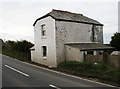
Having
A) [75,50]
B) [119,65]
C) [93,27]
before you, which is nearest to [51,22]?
[75,50]

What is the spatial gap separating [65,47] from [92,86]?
1011 cm

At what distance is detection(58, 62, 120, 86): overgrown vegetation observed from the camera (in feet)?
37.6

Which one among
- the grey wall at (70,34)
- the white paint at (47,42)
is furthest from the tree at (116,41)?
the white paint at (47,42)

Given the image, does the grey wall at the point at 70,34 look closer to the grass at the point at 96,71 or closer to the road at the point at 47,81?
the grass at the point at 96,71

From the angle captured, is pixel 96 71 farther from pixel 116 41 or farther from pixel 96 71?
pixel 116 41

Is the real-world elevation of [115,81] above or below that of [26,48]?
below

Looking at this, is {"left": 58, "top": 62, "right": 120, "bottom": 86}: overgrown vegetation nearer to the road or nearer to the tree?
the road

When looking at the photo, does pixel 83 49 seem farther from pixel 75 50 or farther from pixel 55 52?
pixel 55 52

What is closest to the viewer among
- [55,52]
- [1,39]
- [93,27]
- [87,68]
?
[87,68]

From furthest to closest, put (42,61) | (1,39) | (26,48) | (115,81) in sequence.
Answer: (1,39)
(26,48)
(42,61)
(115,81)

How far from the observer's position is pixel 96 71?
13.2m

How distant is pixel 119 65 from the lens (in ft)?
43.8

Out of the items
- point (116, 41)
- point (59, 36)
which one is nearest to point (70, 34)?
point (59, 36)

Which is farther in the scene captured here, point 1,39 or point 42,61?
point 1,39
